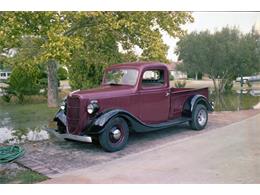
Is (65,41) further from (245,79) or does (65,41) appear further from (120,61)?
(245,79)

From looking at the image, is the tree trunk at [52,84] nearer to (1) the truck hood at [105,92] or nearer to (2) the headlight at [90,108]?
(1) the truck hood at [105,92]

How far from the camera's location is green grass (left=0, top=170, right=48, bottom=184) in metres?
3.86

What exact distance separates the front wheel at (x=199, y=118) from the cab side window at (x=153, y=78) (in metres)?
1.06

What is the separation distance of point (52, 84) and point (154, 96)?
1.86m

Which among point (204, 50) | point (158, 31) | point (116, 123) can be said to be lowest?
point (116, 123)

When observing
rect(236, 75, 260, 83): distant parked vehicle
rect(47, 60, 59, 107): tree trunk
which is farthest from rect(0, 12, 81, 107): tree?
rect(236, 75, 260, 83): distant parked vehicle

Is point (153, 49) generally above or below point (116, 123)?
above

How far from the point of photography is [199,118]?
645 cm

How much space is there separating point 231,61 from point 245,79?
1.39ft

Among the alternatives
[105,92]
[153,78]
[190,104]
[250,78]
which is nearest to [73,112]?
[105,92]

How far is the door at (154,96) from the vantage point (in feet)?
18.0

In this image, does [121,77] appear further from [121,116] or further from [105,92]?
[121,116]
